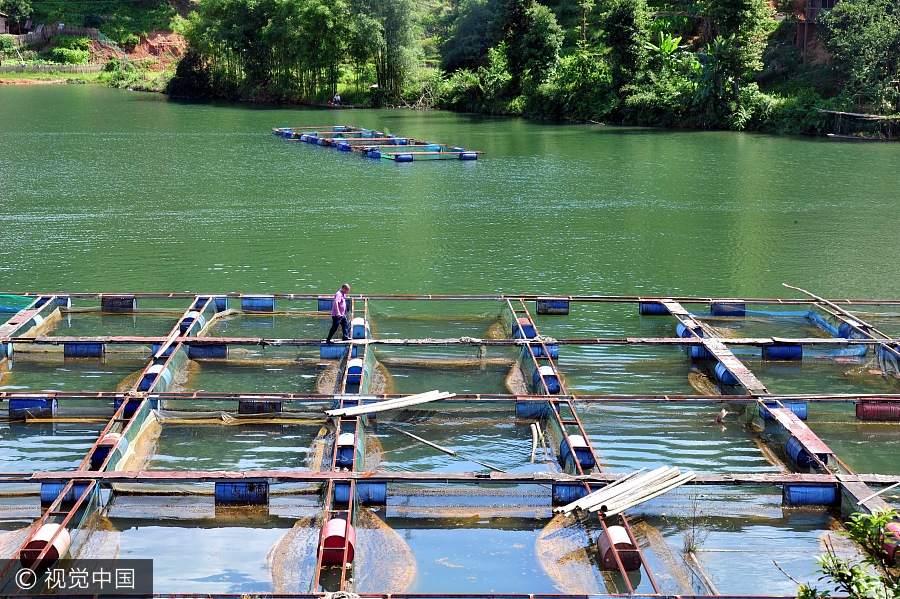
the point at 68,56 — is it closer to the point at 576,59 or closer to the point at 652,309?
the point at 576,59

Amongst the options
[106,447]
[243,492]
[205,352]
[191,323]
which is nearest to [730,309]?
[205,352]

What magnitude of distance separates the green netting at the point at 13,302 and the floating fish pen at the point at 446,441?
0.10 m

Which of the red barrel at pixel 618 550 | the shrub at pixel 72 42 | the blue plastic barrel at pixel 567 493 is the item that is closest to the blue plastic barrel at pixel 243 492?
the blue plastic barrel at pixel 567 493

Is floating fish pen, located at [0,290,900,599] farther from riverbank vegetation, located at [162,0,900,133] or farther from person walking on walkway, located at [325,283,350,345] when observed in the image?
riverbank vegetation, located at [162,0,900,133]

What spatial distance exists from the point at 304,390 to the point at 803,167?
32127mm

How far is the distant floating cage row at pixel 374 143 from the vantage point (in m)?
48.2

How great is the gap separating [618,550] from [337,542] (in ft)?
11.4

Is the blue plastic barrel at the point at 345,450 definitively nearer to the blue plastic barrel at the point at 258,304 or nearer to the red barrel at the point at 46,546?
the red barrel at the point at 46,546

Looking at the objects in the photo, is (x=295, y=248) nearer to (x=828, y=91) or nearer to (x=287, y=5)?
(x=828, y=91)

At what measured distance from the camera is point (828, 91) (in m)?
57.1

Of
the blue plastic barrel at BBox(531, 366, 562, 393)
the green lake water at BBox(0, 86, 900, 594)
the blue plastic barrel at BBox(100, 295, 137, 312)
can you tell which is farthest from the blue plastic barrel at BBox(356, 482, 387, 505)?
the blue plastic barrel at BBox(100, 295, 137, 312)

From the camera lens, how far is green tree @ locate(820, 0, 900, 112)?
171 feet

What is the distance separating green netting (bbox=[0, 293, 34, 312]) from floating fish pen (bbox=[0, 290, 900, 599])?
0.34ft

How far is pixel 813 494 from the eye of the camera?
1403 centimetres
